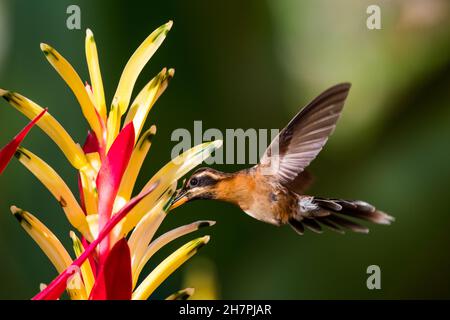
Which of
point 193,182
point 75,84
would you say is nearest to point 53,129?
point 75,84

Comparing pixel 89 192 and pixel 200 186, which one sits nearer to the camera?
pixel 89 192

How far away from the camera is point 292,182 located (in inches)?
28.1

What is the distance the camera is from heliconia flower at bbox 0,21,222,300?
14.6 inches

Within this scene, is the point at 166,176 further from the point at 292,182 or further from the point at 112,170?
the point at 292,182

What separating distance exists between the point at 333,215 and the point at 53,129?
0.38 metres

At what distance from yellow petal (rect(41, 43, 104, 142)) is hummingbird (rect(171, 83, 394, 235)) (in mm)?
218

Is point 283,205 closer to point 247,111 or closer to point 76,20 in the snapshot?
point 76,20

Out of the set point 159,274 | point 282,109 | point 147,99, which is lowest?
point 159,274

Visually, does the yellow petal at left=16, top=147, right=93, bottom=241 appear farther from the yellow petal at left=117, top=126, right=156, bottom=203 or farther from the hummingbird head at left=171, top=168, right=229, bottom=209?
the hummingbird head at left=171, top=168, right=229, bottom=209

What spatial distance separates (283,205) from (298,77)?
0.51 m

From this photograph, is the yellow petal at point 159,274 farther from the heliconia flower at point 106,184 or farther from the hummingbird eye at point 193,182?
the hummingbird eye at point 193,182

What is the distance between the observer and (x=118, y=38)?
3.59 ft

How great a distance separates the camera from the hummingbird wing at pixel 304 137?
0.63m
